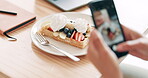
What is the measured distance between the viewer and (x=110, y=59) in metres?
0.85

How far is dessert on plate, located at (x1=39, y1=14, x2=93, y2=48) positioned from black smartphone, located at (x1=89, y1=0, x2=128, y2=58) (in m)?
0.18

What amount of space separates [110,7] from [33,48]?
37 cm

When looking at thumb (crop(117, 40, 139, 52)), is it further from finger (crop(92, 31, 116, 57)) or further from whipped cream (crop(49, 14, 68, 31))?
whipped cream (crop(49, 14, 68, 31))

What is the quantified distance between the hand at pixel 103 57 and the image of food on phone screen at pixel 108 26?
3.4 inches

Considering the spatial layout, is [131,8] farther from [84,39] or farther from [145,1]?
Result: [84,39]

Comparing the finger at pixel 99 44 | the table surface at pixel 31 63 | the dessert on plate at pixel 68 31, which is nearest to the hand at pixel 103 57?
the finger at pixel 99 44

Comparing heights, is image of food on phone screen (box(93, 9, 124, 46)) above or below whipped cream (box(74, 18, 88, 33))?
above

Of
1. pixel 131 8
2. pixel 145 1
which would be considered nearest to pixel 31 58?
pixel 131 8

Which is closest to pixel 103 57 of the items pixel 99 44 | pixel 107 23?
pixel 99 44

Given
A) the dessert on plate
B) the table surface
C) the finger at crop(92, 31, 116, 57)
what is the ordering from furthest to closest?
the dessert on plate → the table surface → the finger at crop(92, 31, 116, 57)

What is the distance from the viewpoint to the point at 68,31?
45.2 inches

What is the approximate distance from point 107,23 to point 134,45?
12 cm

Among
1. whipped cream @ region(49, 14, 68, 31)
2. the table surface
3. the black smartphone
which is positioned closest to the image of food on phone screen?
the black smartphone

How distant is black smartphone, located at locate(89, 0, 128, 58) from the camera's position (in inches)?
36.1
